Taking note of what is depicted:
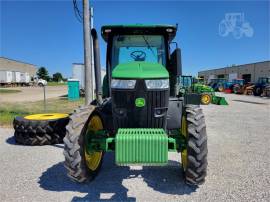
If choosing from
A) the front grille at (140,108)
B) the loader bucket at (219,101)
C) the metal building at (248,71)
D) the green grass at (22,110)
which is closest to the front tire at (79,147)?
the front grille at (140,108)

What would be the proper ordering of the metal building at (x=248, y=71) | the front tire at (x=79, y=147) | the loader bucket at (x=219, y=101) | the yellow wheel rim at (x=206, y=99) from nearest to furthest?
the front tire at (x=79, y=147)
the loader bucket at (x=219, y=101)
the yellow wheel rim at (x=206, y=99)
the metal building at (x=248, y=71)

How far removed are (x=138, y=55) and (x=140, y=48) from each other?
0.44 feet

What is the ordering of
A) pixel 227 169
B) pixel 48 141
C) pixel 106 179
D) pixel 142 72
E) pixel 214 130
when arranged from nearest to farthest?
1. pixel 142 72
2. pixel 106 179
3. pixel 227 169
4. pixel 48 141
5. pixel 214 130

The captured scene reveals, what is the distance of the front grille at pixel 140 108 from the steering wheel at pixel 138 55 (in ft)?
4.11

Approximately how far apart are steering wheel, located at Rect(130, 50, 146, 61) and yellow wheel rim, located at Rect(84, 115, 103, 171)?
129 cm

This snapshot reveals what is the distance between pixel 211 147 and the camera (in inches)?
244

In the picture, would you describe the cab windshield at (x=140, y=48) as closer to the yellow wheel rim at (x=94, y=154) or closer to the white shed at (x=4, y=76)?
the yellow wheel rim at (x=94, y=154)

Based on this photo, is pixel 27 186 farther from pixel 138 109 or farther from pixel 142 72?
pixel 142 72

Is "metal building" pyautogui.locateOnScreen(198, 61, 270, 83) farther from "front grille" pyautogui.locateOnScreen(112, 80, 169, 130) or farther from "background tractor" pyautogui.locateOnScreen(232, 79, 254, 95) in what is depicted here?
"front grille" pyautogui.locateOnScreen(112, 80, 169, 130)

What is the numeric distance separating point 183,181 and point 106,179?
122 centimetres

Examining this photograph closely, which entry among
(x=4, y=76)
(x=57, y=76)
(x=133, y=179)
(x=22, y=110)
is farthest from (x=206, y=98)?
(x=57, y=76)

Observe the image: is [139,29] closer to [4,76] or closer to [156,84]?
[156,84]

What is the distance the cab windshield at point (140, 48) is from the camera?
4691mm

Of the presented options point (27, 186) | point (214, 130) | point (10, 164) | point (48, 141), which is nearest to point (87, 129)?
point (27, 186)
